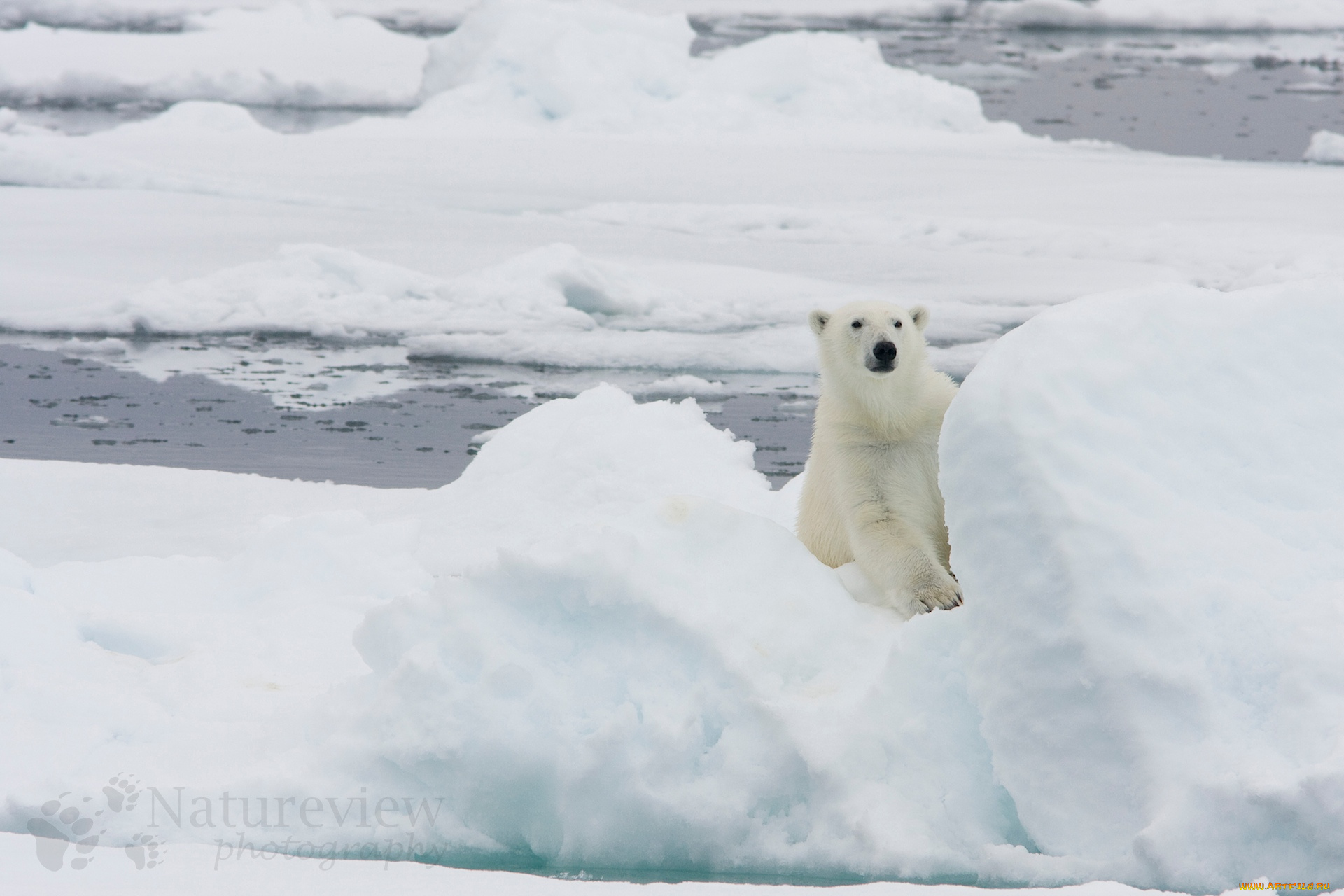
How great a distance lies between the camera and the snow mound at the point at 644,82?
13.4 m

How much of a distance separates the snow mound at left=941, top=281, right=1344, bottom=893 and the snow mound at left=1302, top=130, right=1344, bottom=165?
42.7 ft

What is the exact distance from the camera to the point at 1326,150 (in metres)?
13.0

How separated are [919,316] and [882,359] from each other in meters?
0.41

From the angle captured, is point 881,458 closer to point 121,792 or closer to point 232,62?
point 121,792

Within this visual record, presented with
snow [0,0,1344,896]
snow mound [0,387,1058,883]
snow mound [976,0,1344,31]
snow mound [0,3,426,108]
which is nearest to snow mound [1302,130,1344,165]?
snow mound [976,0,1344,31]

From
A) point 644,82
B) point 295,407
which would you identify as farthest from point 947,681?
point 644,82

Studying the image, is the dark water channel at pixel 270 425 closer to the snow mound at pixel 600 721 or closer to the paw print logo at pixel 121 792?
the snow mound at pixel 600 721

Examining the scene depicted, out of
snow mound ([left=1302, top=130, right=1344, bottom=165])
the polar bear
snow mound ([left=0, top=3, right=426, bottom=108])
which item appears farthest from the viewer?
snow mound ([left=0, top=3, right=426, bottom=108])

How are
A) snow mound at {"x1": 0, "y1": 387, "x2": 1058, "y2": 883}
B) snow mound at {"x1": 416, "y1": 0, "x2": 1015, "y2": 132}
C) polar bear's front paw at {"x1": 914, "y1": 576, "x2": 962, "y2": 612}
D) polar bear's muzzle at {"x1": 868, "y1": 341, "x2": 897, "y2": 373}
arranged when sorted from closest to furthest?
snow mound at {"x1": 0, "y1": 387, "x2": 1058, "y2": 883} → polar bear's front paw at {"x1": 914, "y1": 576, "x2": 962, "y2": 612} → polar bear's muzzle at {"x1": 868, "y1": 341, "x2": 897, "y2": 373} → snow mound at {"x1": 416, "y1": 0, "x2": 1015, "y2": 132}

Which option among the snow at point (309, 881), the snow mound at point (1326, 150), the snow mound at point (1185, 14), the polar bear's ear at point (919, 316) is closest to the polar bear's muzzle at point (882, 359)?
the polar bear's ear at point (919, 316)

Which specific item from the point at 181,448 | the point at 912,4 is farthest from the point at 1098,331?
the point at 912,4

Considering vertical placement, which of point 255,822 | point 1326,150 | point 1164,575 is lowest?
point 255,822

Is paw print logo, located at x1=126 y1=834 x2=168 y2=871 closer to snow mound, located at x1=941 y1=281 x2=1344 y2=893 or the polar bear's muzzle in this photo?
snow mound, located at x1=941 y1=281 x2=1344 y2=893

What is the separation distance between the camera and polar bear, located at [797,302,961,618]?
8.11 ft
